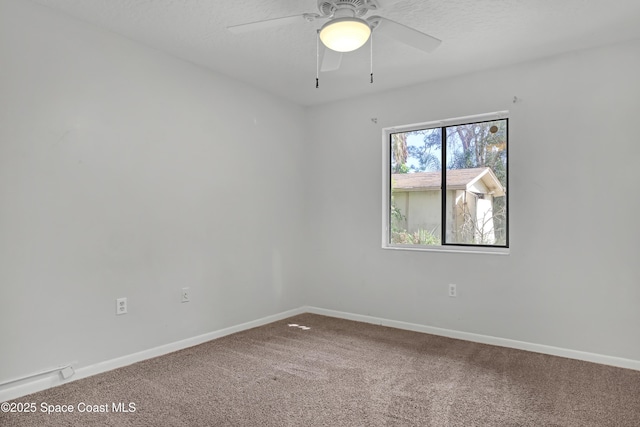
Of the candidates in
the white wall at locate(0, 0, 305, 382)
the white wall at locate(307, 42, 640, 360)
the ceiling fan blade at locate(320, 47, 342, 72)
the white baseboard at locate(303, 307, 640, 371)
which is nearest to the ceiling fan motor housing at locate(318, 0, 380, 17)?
the ceiling fan blade at locate(320, 47, 342, 72)

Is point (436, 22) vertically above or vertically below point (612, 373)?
above

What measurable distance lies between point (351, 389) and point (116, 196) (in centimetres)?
207

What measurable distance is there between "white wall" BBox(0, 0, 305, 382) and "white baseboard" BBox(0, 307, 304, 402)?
5cm

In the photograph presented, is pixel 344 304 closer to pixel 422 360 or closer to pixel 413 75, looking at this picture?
pixel 422 360

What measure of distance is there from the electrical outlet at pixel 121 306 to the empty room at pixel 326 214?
0.02m

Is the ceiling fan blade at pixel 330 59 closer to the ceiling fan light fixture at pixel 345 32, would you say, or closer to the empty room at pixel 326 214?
the empty room at pixel 326 214

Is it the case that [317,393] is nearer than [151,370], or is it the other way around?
[317,393]

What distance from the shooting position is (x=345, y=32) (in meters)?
2.05

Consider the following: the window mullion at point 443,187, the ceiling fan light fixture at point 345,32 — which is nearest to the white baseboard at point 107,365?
the window mullion at point 443,187

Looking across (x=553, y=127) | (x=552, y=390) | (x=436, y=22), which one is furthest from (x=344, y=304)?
(x=436, y=22)

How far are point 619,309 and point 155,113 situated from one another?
3.75 m

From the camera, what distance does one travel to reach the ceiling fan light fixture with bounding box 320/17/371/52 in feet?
6.66

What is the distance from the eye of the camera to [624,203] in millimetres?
2951

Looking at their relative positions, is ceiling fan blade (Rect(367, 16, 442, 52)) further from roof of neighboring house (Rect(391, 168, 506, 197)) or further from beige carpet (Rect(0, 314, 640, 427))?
beige carpet (Rect(0, 314, 640, 427))
